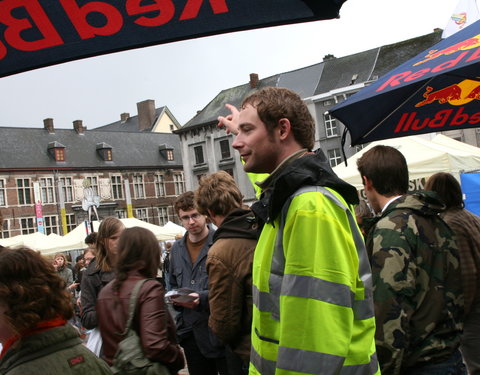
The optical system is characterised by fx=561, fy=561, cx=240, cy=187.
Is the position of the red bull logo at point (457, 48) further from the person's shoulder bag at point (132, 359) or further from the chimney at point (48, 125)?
the chimney at point (48, 125)

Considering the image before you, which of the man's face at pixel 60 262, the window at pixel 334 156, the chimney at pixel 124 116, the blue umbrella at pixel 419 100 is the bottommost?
the man's face at pixel 60 262

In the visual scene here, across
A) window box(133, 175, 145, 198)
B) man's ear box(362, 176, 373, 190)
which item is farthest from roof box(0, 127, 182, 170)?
man's ear box(362, 176, 373, 190)

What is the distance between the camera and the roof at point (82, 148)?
51062 millimetres

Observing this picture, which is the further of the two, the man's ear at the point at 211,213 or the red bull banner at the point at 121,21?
the man's ear at the point at 211,213

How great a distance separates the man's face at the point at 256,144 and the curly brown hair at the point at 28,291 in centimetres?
96

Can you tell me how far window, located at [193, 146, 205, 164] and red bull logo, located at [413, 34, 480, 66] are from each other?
46.7 meters

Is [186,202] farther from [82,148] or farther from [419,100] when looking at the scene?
[82,148]

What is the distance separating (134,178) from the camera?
57812mm

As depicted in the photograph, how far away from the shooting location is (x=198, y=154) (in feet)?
166

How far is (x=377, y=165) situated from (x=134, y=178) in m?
56.0

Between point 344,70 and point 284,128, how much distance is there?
42.5 meters

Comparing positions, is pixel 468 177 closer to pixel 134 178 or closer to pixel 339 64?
pixel 339 64

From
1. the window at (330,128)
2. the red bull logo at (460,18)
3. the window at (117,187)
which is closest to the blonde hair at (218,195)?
the red bull logo at (460,18)

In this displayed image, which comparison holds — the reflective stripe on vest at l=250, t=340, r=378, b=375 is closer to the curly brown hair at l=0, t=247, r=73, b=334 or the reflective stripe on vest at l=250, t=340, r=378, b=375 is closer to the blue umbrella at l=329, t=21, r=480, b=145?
the curly brown hair at l=0, t=247, r=73, b=334
